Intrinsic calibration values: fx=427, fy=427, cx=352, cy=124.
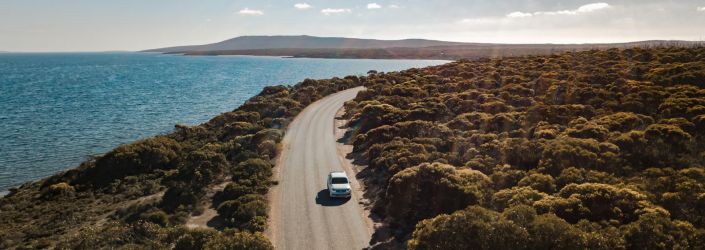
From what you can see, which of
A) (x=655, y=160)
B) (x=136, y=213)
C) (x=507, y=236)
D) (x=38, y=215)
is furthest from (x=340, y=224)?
(x=38, y=215)

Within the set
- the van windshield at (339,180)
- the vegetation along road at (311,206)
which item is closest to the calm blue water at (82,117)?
the vegetation along road at (311,206)

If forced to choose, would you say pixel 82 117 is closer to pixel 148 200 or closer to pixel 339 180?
pixel 148 200

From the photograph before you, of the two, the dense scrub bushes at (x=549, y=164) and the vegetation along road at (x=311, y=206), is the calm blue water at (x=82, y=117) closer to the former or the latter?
the vegetation along road at (x=311, y=206)

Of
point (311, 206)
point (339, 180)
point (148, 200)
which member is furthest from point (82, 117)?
point (311, 206)

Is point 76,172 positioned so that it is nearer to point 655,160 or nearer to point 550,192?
point 550,192

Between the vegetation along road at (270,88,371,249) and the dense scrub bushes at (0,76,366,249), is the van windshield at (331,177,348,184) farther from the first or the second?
the dense scrub bushes at (0,76,366,249)

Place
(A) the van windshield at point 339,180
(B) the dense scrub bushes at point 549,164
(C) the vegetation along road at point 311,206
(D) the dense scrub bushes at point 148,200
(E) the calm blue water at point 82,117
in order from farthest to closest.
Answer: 1. (E) the calm blue water at point 82,117
2. (A) the van windshield at point 339,180
3. (C) the vegetation along road at point 311,206
4. (D) the dense scrub bushes at point 148,200
5. (B) the dense scrub bushes at point 549,164

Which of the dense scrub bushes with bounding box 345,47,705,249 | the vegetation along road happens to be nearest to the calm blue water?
the vegetation along road
